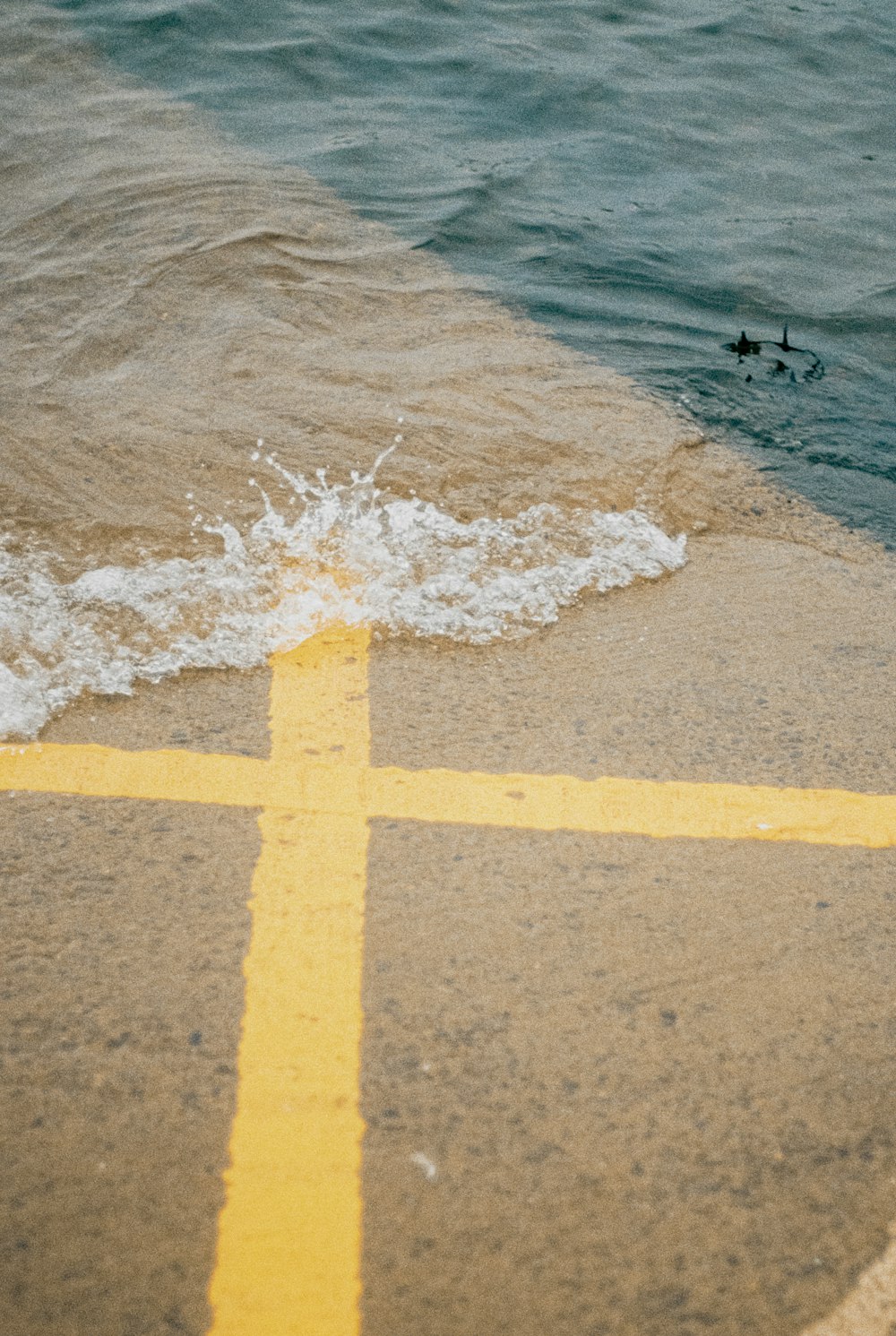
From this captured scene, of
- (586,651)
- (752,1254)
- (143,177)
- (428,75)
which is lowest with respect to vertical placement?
(752,1254)

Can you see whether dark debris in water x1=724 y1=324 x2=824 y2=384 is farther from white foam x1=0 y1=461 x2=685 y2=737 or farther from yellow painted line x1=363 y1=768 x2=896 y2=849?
yellow painted line x1=363 y1=768 x2=896 y2=849

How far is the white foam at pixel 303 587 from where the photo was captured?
2.57 m

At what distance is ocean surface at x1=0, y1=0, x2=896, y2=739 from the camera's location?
2936 millimetres

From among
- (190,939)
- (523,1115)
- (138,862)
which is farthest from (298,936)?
(523,1115)

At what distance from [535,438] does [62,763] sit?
2002 millimetres

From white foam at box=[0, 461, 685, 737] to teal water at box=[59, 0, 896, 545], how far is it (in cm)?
100

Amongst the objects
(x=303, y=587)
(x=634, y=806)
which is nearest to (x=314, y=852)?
(x=634, y=806)

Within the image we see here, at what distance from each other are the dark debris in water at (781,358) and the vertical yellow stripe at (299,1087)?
2.74 meters

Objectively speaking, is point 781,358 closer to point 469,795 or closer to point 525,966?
point 469,795

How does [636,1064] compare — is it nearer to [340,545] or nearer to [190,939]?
[190,939]

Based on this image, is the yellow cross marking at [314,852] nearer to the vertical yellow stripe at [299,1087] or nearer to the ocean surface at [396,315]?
the vertical yellow stripe at [299,1087]

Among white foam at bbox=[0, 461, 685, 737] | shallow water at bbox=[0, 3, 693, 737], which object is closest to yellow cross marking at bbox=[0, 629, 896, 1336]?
white foam at bbox=[0, 461, 685, 737]

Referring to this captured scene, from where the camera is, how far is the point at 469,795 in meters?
2.29

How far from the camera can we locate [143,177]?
5242 mm
